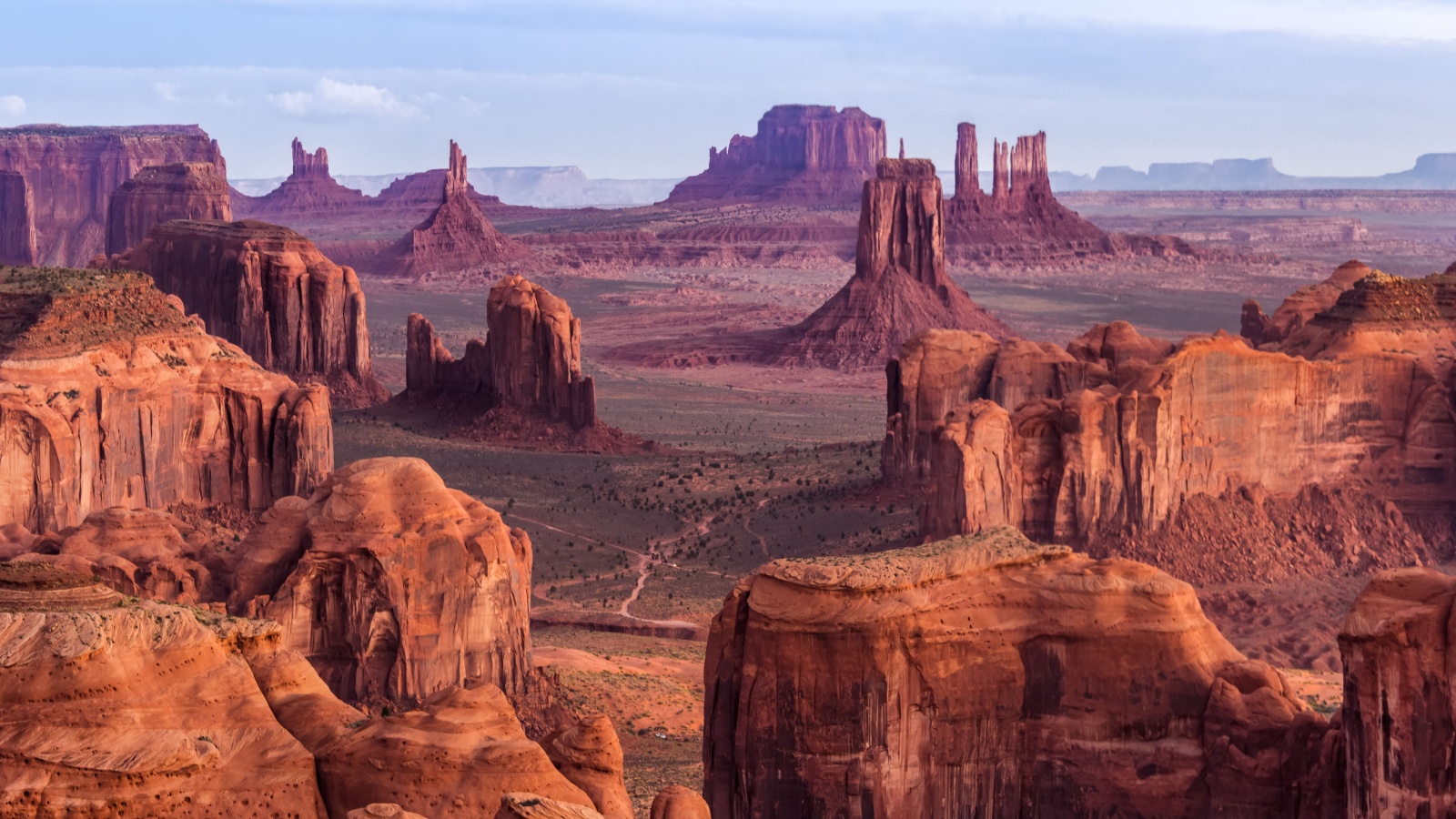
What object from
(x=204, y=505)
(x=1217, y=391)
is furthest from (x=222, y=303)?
(x=1217, y=391)

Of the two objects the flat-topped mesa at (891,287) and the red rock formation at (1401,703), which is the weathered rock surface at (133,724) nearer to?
the red rock formation at (1401,703)

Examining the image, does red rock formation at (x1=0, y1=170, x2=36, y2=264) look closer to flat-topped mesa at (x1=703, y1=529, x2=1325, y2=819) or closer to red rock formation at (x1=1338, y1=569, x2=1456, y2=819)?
flat-topped mesa at (x1=703, y1=529, x2=1325, y2=819)

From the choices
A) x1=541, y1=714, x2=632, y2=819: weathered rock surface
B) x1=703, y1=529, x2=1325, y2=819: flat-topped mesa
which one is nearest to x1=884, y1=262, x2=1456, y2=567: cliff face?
x1=703, y1=529, x2=1325, y2=819: flat-topped mesa

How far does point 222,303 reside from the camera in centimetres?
8875

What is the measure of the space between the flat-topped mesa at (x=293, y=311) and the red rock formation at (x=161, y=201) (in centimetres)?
5663

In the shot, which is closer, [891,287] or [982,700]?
[982,700]

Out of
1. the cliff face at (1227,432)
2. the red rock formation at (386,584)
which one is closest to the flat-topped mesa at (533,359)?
the cliff face at (1227,432)

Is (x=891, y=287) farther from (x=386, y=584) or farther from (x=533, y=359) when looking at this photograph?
(x=386, y=584)

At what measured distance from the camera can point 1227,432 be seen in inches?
1970

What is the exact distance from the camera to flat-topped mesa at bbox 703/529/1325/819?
23750mm

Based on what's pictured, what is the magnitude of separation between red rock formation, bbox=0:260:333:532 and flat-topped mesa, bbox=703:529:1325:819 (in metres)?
27.4

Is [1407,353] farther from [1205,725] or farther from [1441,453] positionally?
[1205,725]

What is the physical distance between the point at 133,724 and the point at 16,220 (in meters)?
174

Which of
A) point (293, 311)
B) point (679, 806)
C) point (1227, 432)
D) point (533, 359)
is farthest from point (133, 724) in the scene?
point (293, 311)
